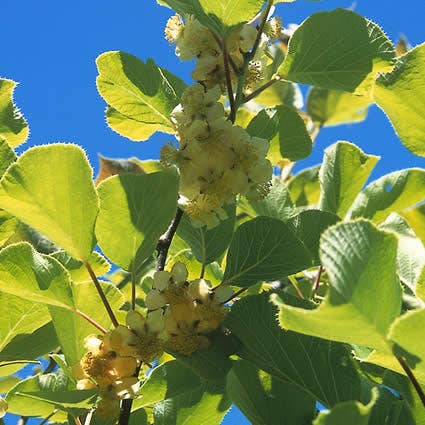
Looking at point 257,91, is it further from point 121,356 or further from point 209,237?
point 121,356

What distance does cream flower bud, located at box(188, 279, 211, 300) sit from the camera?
1.03m

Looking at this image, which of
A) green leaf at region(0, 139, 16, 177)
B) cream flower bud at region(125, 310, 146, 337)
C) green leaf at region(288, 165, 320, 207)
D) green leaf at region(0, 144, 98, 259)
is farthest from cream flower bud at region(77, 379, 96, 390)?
green leaf at region(288, 165, 320, 207)

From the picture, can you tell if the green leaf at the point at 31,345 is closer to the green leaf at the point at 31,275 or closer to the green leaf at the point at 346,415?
the green leaf at the point at 31,275

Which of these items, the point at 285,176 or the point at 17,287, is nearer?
the point at 17,287

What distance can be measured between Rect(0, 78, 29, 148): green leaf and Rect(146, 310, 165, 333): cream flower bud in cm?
44

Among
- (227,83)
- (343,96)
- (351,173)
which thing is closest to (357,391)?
(227,83)

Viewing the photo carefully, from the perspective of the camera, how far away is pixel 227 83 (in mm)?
1088

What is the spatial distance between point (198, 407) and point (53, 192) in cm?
44

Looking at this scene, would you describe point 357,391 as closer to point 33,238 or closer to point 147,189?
point 147,189

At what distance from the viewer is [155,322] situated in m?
1.01

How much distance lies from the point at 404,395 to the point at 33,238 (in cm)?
92

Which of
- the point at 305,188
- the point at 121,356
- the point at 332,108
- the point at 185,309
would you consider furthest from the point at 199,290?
the point at 332,108

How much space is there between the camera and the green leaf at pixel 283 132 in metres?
1.23

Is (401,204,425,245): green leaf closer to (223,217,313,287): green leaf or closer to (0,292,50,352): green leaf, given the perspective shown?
(223,217,313,287): green leaf
